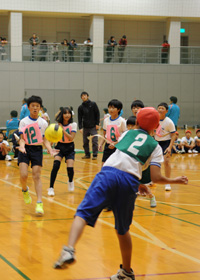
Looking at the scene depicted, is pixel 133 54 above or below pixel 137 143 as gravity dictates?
above

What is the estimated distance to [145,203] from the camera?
29.5 ft

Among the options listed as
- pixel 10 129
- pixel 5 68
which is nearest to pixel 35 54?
pixel 5 68

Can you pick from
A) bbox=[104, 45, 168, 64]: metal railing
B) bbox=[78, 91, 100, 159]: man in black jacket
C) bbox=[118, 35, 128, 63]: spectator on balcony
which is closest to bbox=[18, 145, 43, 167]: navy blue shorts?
bbox=[78, 91, 100, 159]: man in black jacket

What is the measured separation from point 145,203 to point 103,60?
919 inches

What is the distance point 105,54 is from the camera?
31.2 metres

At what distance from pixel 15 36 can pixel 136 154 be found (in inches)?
1101

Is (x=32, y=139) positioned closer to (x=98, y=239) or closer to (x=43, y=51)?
(x=98, y=239)

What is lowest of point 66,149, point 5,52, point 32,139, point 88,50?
point 66,149

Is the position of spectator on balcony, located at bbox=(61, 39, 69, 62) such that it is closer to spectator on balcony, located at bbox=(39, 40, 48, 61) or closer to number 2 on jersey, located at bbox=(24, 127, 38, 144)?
spectator on balcony, located at bbox=(39, 40, 48, 61)

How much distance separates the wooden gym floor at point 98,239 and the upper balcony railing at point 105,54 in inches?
819

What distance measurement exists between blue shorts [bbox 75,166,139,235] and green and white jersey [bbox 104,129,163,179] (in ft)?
0.21

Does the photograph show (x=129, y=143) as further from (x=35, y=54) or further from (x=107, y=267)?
(x=35, y=54)

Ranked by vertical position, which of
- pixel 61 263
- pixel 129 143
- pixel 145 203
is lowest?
pixel 145 203

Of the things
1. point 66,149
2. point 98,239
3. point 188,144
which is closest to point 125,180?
point 98,239
